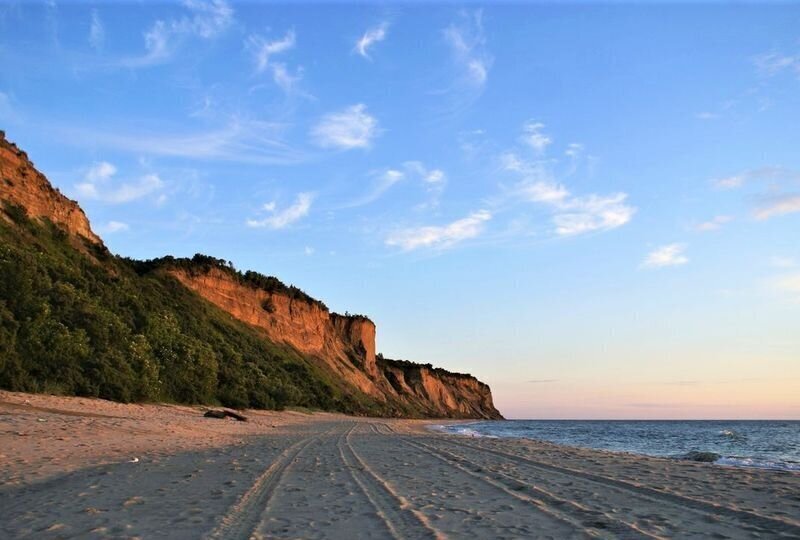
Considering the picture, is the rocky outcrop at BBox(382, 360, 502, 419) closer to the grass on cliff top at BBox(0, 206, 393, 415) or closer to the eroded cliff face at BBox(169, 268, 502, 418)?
the eroded cliff face at BBox(169, 268, 502, 418)

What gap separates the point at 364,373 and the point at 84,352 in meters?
62.0

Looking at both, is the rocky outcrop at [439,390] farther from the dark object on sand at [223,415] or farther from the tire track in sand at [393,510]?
the tire track in sand at [393,510]

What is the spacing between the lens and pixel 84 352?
77.9ft

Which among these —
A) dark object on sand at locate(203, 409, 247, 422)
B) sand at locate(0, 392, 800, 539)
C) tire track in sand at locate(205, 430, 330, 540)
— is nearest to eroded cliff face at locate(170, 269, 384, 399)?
dark object on sand at locate(203, 409, 247, 422)

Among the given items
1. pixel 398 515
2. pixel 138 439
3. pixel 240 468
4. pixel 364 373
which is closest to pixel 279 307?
pixel 364 373

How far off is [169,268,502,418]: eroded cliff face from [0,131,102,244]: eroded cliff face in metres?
15.4

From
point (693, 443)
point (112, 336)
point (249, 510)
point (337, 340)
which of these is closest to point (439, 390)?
point (337, 340)

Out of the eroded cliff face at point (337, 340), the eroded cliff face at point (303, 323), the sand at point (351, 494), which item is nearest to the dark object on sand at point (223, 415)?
the sand at point (351, 494)

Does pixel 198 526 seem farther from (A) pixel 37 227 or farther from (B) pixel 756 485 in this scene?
(A) pixel 37 227

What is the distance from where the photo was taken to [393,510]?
6691 mm

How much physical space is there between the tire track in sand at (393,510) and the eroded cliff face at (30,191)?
34.5 meters

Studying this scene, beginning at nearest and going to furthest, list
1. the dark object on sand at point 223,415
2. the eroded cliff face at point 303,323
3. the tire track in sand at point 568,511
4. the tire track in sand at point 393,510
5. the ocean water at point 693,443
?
the tire track in sand at point 393,510
the tire track in sand at point 568,511
the ocean water at point 693,443
the dark object on sand at point 223,415
the eroded cliff face at point 303,323

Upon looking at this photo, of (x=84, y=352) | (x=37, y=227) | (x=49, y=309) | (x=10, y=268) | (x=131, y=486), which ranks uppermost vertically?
(x=37, y=227)

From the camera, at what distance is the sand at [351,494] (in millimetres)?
5734
